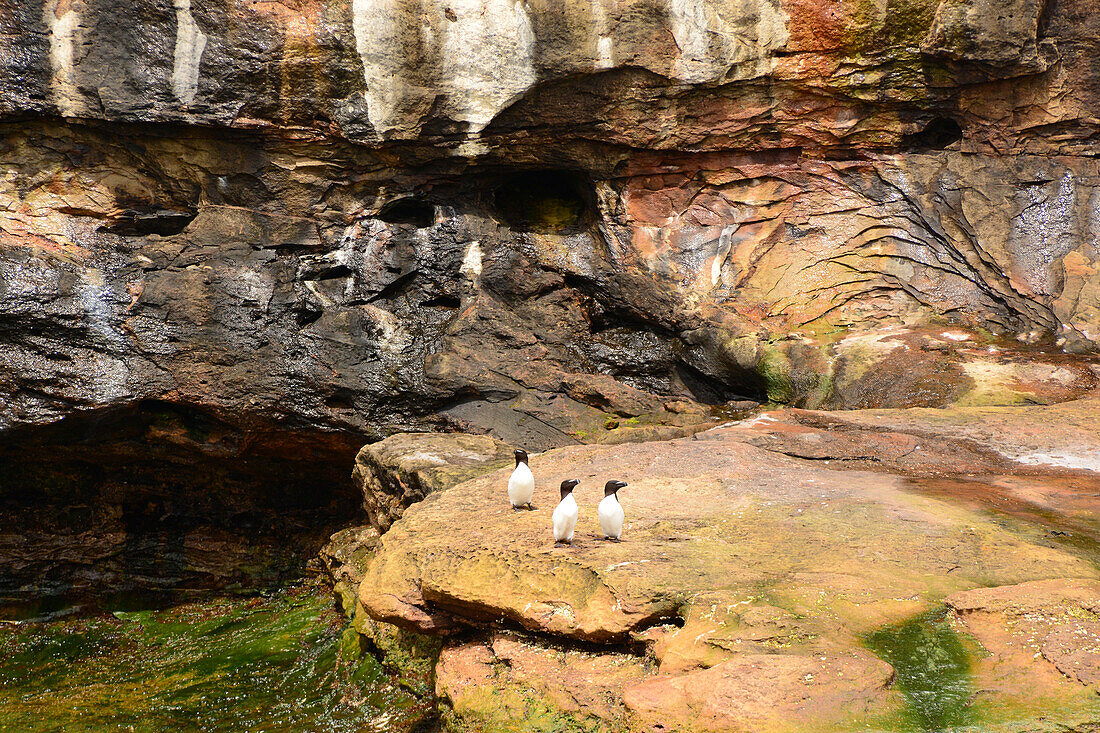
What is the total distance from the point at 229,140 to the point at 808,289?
7.61m

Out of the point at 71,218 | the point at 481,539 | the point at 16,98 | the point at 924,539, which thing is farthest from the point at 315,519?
the point at 924,539

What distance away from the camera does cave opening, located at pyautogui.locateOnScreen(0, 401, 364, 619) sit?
33.6ft

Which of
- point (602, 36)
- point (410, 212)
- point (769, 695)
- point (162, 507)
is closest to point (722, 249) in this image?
point (602, 36)

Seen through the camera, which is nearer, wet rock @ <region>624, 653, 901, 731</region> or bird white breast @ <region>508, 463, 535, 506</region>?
wet rock @ <region>624, 653, 901, 731</region>

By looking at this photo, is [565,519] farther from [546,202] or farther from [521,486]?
[546,202]

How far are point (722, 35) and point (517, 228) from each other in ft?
12.0

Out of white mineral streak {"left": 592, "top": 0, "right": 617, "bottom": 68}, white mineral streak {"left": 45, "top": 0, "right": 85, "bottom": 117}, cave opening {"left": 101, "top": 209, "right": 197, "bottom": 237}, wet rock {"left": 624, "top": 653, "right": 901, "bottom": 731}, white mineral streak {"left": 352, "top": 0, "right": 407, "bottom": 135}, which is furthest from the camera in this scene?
cave opening {"left": 101, "top": 209, "right": 197, "bottom": 237}

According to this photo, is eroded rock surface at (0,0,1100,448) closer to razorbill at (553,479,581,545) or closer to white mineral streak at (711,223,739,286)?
white mineral streak at (711,223,739,286)

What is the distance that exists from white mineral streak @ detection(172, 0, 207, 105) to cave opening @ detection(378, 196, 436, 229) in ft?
8.66

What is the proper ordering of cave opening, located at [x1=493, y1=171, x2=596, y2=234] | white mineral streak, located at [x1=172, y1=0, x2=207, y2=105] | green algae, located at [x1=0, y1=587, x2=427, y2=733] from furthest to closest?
cave opening, located at [x1=493, y1=171, x2=596, y2=234], white mineral streak, located at [x1=172, y1=0, x2=207, y2=105], green algae, located at [x1=0, y1=587, x2=427, y2=733]

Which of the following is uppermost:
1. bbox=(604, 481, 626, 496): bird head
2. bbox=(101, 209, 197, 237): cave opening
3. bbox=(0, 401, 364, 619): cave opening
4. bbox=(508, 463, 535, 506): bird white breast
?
bbox=(101, 209, 197, 237): cave opening

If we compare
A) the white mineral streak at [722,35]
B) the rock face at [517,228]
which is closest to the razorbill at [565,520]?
the rock face at [517,228]

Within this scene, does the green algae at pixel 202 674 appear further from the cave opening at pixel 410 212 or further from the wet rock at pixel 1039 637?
the cave opening at pixel 410 212

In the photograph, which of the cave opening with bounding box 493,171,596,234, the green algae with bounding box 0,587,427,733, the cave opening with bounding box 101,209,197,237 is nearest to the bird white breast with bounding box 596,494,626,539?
the green algae with bounding box 0,587,427,733
